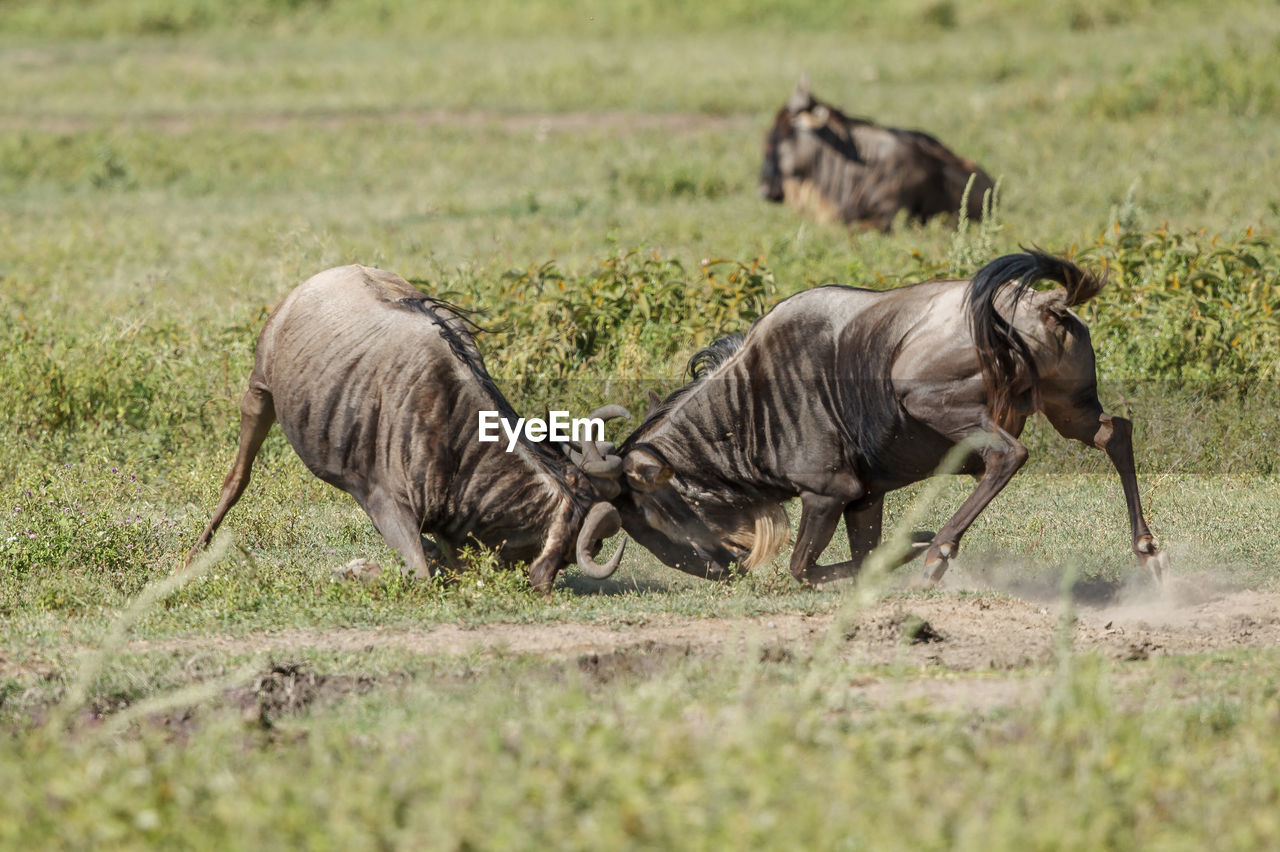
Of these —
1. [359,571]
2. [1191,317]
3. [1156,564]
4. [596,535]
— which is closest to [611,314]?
[596,535]

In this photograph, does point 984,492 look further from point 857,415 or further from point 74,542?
point 74,542

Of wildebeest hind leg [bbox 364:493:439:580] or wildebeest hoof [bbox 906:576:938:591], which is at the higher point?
wildebeest hind leg [bbox 364:493:439:580]

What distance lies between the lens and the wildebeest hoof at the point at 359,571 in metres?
7.48

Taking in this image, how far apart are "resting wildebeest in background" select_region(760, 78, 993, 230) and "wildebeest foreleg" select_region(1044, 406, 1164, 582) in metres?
7.74

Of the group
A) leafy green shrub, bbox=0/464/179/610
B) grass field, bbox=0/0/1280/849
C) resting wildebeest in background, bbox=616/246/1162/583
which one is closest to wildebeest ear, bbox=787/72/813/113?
grass field, bbox=0/0/1280/849

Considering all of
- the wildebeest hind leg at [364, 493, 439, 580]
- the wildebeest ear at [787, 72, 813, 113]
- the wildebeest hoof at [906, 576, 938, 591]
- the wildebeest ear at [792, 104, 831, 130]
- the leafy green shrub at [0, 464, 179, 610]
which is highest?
the wildebeest ear at [787, 72, 813, 113]

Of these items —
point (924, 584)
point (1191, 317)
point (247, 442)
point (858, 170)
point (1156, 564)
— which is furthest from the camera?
point (858, 170)

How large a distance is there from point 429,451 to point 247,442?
1409 mm

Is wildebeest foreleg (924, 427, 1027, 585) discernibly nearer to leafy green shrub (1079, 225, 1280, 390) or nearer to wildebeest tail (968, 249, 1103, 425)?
wildebeest tail (968, 249, 1103, 425)

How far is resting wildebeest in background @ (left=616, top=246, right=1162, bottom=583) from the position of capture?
7.47 m

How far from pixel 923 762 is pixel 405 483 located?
402cm

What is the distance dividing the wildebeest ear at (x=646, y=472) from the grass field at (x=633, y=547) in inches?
22.4

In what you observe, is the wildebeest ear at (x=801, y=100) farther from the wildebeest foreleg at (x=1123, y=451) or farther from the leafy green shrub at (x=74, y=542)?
the leafy green shrub at (x=74, y=542)

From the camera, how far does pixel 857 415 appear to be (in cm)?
795
